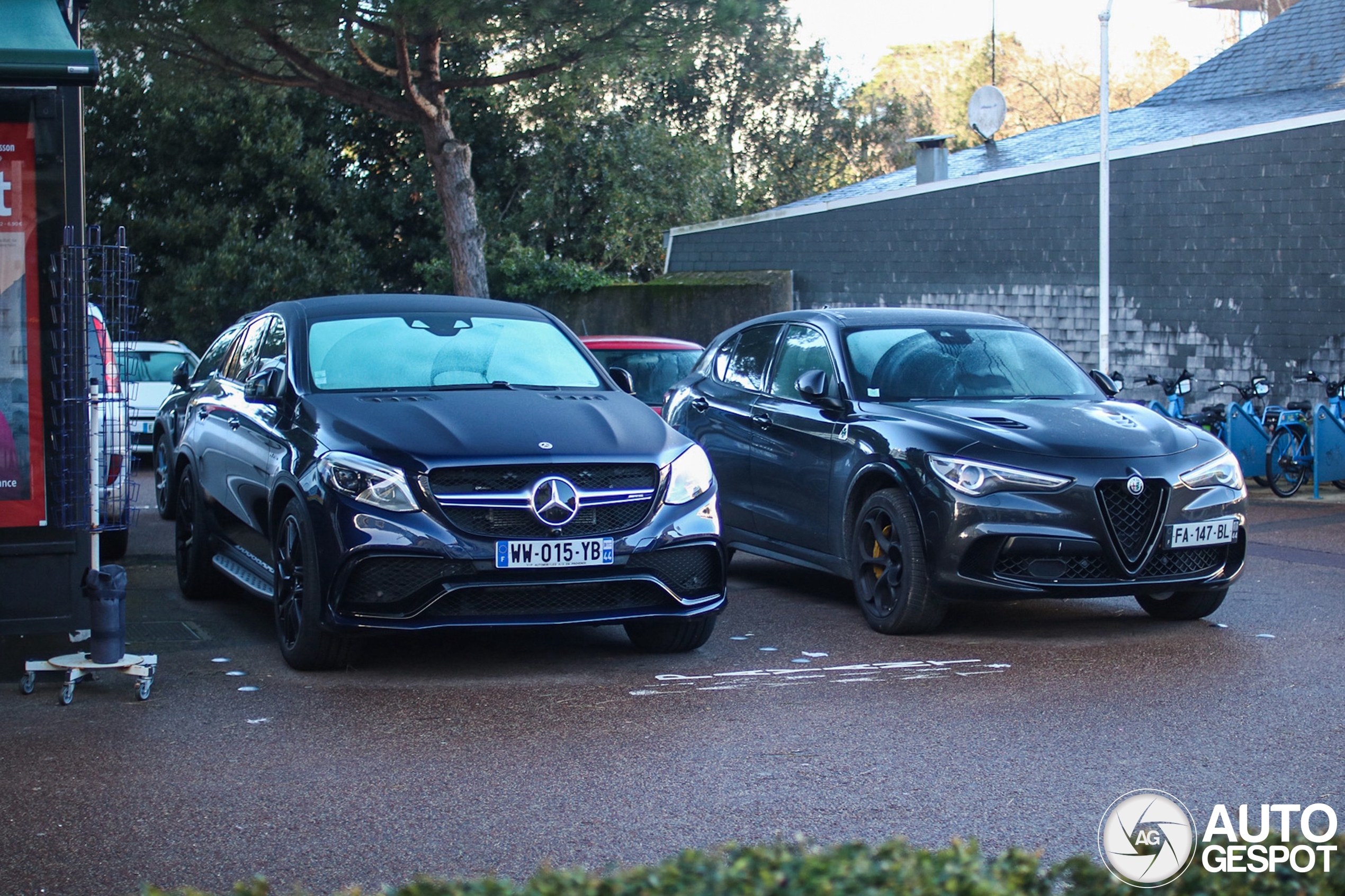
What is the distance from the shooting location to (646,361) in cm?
1249

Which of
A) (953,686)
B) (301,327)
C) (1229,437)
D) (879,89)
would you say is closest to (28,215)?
(301,327)

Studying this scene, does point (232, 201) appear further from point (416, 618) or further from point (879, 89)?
point (879, 89)

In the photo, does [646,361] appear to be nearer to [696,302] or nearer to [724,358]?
[724,358]

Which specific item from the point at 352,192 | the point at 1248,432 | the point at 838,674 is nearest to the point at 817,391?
the point at 838,674

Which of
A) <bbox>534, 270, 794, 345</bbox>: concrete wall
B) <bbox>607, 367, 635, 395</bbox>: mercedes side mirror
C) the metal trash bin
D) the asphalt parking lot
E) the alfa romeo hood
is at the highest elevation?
<bbox>534, 270, 794, 345</bbox>: concrete wall

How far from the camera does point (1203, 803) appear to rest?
16.3ft

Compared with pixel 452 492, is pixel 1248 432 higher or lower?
lower

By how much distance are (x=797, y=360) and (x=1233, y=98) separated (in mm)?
17125

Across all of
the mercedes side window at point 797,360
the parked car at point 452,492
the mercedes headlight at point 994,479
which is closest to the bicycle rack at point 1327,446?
the mercedes side window at point 797,360

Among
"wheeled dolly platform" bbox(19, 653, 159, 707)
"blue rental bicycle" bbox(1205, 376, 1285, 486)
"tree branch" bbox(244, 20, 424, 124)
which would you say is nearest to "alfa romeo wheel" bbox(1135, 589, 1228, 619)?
"wheeled dolly platform" bbox(19, 653, 159, 707)

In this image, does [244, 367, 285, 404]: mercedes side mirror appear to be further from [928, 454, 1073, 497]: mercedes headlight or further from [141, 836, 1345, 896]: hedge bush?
[141, 836, 1345, 896]: hedge bush

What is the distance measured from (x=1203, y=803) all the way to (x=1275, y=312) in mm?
13898

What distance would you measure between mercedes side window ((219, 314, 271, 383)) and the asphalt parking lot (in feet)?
4.60

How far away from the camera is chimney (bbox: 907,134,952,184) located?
79.5 ft
